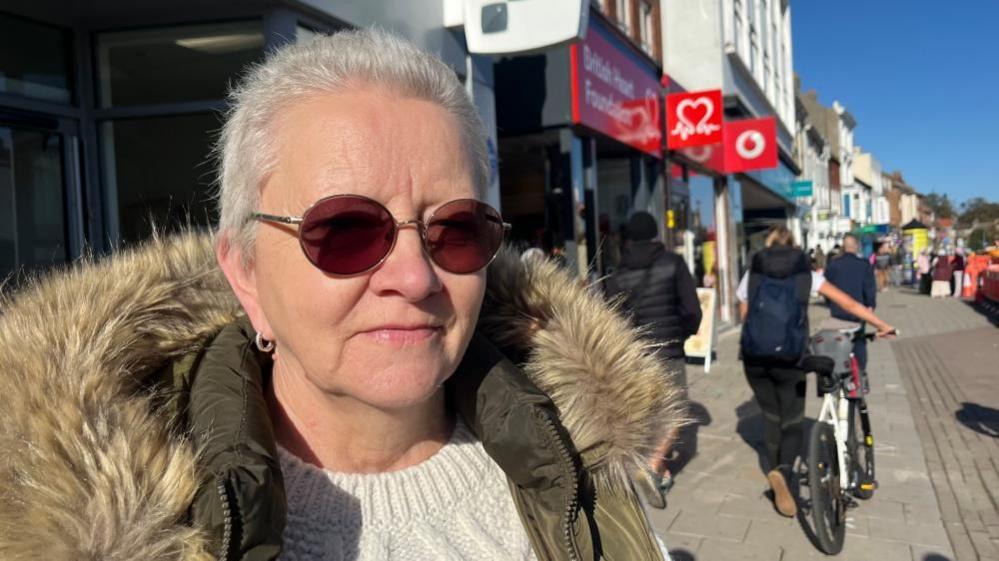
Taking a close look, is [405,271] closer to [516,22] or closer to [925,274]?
[516,22]

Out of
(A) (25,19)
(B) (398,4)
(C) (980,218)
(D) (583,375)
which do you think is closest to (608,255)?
(B) (398,4)

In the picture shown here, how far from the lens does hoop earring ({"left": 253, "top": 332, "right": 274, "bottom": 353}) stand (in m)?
1.31

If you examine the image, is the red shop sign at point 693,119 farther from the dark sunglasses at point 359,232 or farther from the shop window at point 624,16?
the dark sunglasses at point 359,232

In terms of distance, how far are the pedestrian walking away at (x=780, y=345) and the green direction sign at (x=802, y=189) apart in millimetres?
20866

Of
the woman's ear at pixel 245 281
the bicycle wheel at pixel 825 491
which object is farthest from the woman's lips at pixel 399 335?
the bicycle wheel at pixel 825 491

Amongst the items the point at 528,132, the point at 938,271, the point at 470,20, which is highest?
the point at 470,20

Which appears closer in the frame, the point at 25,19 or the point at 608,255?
the point at 25,19

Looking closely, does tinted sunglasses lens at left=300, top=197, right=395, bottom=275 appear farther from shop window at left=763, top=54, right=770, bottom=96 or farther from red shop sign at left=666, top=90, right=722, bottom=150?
shop window at left=763, top=54, right=770, bottom=96

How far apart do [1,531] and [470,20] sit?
18.3ft

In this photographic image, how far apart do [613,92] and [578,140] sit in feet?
4.15

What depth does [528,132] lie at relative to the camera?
8.21 metres

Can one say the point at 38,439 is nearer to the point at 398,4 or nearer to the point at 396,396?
the point at 396,396

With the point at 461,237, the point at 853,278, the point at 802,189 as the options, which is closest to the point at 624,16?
the point at 853,278

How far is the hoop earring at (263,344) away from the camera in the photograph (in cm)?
131
